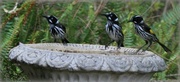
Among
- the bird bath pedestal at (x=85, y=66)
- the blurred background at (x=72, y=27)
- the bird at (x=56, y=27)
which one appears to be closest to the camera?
the bird bath pedestal at (x=85, y=66)

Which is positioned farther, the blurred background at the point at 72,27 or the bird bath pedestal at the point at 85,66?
the blurred background at the point at 72,27

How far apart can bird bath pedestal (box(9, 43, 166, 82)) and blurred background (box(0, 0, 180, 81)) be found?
169cm

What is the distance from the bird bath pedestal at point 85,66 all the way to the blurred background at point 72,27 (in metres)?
1.69

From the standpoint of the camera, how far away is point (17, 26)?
15.5 ft

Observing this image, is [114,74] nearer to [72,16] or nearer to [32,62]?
[32,62]

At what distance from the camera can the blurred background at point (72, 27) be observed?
4.86 metres

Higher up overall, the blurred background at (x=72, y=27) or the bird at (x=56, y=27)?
the bird at (x=56, y=27)

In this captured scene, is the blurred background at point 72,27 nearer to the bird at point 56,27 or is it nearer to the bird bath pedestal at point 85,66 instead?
the bird at point 56,27

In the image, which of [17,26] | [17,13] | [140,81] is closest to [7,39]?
[17,26]

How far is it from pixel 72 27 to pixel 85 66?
2.61 metres

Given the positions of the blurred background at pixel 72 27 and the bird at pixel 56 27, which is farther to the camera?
the blurred background at pixel 72 27

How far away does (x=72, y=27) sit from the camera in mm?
5371

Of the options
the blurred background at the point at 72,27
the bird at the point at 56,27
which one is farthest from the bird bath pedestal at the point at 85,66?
the blurred background at the point at 72,27

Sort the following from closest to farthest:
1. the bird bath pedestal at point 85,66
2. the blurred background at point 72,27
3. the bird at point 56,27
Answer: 1. the bird bath pedestal at point 85,66
2. the bird at point 56,27
3. the blurred background at point 72,27
